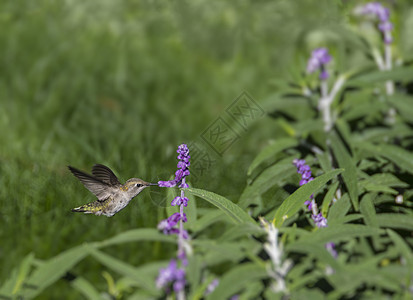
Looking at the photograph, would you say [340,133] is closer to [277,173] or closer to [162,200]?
[277,173]

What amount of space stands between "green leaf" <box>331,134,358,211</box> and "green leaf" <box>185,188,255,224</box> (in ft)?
1.96

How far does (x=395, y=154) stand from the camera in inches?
115

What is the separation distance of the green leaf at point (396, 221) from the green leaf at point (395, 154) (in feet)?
1.30

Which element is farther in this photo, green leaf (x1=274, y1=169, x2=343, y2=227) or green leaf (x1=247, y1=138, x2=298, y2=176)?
green leaf (x1=247, y1=138, x2=298, y2=176)

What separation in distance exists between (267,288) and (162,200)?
48cm

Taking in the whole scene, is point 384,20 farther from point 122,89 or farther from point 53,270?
point 122,89

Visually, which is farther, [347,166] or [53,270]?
[347,166]

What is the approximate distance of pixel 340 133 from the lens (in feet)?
10.6

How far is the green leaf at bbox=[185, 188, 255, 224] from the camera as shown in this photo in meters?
1.75

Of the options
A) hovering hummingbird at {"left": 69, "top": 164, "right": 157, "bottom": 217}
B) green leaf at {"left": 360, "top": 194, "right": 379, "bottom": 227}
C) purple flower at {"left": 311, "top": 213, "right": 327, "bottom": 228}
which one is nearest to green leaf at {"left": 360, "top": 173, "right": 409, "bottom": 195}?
green leaf at {"left": 360, "top": 194, "right": 379, "bottom": 227}

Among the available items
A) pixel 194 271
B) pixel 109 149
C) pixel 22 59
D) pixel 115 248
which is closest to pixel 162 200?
pixel 194 271

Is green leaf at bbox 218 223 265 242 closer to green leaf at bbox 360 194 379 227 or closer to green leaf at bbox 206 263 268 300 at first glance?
green leaf at bbox 206 263 268 300

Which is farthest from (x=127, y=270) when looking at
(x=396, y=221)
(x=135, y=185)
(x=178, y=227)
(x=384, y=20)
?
(x=384, y=20)

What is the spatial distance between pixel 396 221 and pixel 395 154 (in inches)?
24.6
